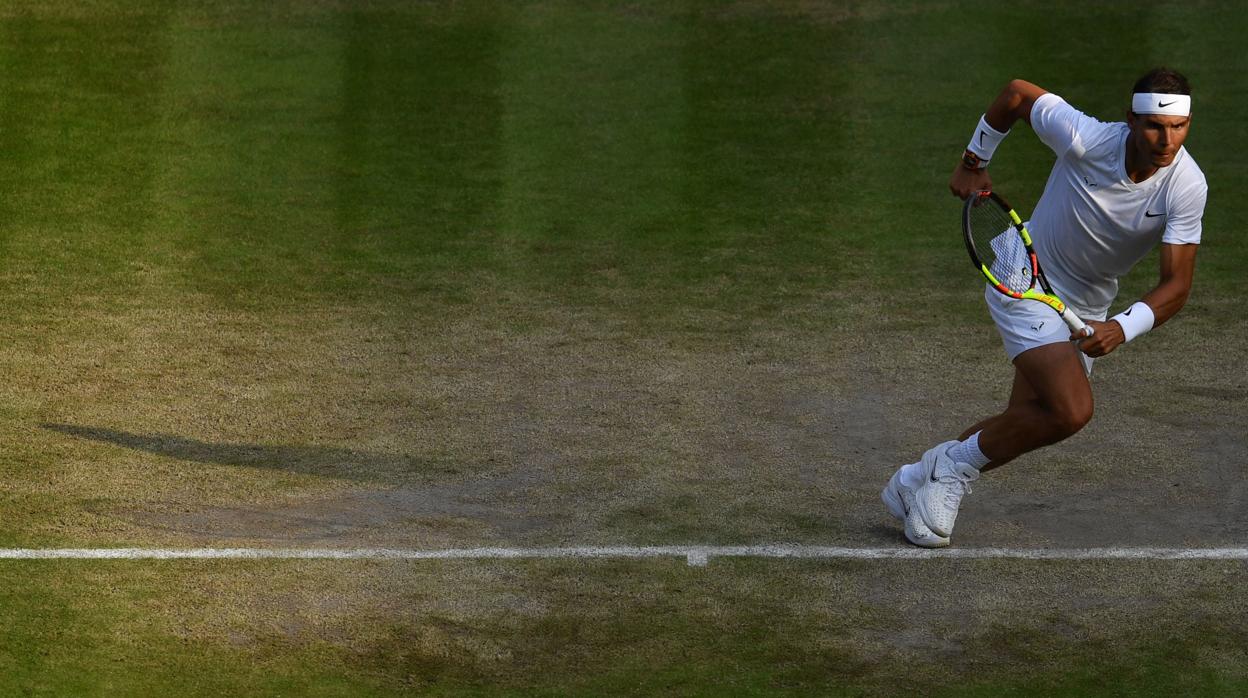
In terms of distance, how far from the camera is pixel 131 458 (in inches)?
328

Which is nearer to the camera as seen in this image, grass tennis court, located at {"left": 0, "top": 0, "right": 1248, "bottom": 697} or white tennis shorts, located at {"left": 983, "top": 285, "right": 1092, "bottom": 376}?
grass tennis court, located at {"left": 0, "top": 0, "right": 1248, "bottom": 697}

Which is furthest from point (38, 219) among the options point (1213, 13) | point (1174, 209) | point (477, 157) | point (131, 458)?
point (1213, 13)

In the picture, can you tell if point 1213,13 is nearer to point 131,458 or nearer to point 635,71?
point 635,71

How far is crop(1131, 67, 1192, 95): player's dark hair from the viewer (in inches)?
261

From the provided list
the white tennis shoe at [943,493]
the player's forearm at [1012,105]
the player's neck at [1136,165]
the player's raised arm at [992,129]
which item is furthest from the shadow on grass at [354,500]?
the player's neck at [1136,165]

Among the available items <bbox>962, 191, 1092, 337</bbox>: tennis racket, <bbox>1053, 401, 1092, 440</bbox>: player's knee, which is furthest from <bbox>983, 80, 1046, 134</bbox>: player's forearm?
<bbox>1053, 401, 1092, 440</bbox>: player's knee

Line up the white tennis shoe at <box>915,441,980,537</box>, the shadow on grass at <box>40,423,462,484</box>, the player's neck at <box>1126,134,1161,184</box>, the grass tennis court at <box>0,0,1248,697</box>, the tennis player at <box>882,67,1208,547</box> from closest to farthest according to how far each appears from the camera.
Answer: the grass tennis court at <box>0,0,1248,697</box>, the tennis player at <box>882,67,1208,547</box>, the player's neck at <box>1126,134,1161,184</box>, the white tennis shoe at <box>915,441,980,537</box>, the shadow on grass at <box>40,423,462,484</box>

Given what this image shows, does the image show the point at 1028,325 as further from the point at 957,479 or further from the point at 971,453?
the point at 957,479

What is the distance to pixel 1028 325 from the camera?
23.1 ft

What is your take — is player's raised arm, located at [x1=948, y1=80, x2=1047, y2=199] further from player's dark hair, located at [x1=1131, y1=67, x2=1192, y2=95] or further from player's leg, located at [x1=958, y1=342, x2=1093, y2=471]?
player's leg, located at [x1=958, y1=342, x2=1093, y2=471]

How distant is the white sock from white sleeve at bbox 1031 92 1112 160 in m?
1.28

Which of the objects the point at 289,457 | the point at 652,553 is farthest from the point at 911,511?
the point at 289,457

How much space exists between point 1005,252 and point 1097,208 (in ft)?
1.44

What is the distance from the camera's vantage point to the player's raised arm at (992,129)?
7.30 meters
